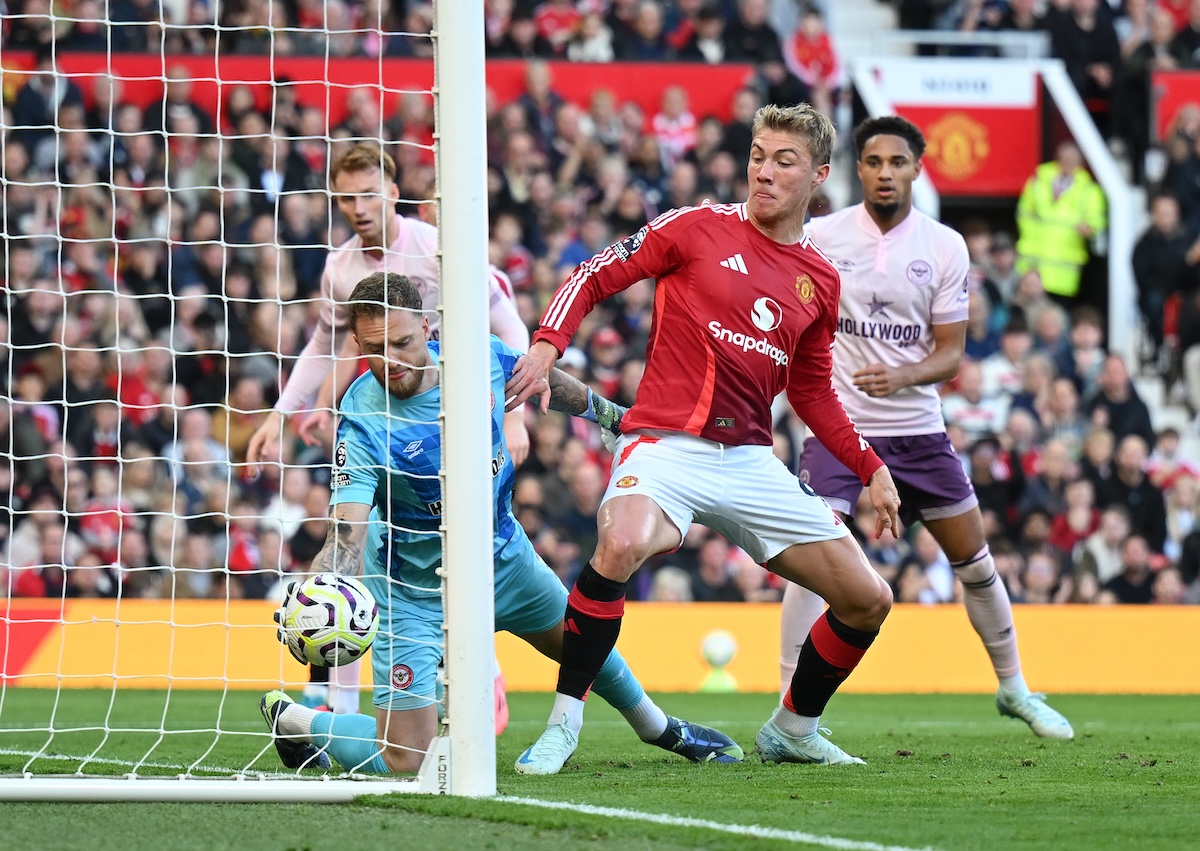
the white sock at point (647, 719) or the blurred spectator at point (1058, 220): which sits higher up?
the blurred spectator at point (1058, 220)

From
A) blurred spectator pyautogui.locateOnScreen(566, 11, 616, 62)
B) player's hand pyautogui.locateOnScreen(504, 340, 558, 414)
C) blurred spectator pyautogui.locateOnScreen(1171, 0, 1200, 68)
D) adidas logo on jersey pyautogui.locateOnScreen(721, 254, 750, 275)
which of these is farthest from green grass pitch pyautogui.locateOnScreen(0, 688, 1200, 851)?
blurred spectator pyautogui.locateOnScreen(1171, 0, 1200, 68)

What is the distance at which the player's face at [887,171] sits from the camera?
24.9 feet

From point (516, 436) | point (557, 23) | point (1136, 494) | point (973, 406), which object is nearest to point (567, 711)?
point (516, 436)

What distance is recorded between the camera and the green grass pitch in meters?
4.25

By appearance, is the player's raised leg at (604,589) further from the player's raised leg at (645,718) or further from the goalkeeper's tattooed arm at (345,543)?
the goalkeeper's tattooed arm at (345,543)

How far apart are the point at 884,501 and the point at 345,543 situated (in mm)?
1862

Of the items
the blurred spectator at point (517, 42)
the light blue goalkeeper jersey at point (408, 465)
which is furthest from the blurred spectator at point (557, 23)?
the light blue goalkeeper jersey at point (408, 465)

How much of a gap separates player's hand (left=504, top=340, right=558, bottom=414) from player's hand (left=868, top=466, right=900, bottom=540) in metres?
1.26

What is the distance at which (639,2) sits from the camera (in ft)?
56.9

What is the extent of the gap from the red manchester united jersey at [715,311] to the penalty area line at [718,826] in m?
1.59

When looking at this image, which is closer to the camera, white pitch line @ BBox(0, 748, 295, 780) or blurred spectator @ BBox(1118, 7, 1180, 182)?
white pitch line @ BBox(0, 748, 295, 780)

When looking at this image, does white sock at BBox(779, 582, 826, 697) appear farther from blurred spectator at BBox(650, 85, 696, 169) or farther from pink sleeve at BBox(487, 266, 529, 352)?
blurred spectator at BBox(650, 85, 696, 169)

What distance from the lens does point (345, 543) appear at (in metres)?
5.68

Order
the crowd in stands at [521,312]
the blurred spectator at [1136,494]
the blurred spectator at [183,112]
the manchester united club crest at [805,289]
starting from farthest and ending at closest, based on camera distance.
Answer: the blurred spectator at [1136,494] < the blurred spectator at [183,112] < the crowd in stands at [521,312] < the manchester united club crest at [805,289]
